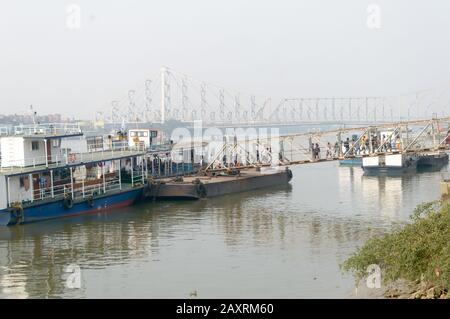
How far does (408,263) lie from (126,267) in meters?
10.4

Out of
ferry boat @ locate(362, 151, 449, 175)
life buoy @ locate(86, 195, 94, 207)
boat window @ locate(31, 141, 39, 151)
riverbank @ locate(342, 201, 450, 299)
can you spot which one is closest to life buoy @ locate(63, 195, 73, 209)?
life buoy @ locate(86, 195, 94, 207)

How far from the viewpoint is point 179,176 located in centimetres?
4469

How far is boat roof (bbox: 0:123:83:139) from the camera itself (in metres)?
33.5

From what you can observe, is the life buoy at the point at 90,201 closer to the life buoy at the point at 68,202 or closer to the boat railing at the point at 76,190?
the boat railing at the point at 76,190

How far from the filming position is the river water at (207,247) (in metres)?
19.9

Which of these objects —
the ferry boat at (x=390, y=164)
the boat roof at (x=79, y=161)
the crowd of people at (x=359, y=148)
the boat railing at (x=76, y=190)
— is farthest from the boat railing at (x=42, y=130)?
the ferry boat at (x=390, y=164)

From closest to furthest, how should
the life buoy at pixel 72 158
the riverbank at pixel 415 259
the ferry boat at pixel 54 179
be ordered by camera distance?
the riverbank at pixel 415 259 → the ferry boat at pixel 54 179 → the life buoy at pixel 72 158

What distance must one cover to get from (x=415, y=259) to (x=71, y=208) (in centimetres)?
2116

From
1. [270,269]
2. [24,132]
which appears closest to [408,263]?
[270,269]

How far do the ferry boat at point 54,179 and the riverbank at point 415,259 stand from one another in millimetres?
18324

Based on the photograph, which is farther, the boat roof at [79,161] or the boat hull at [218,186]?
the boat hull at [218,186]

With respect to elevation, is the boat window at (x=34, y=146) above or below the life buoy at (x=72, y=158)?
above

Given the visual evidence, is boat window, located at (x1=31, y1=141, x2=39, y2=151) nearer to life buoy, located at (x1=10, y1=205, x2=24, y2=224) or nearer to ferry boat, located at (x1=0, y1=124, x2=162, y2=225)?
ferry boat, located at (x1=0, y1=124, x2=162, y2=225)
